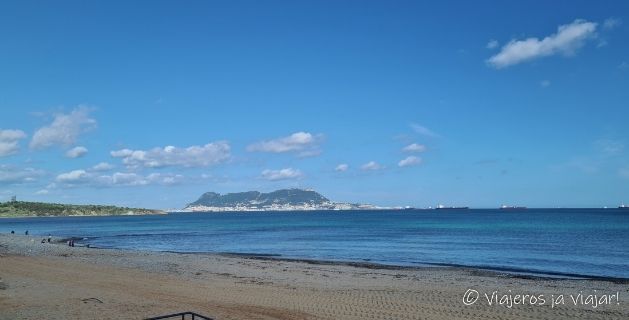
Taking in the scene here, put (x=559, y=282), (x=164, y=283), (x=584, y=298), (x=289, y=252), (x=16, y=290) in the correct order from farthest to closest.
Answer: (x=289, y=252) < (x=559, y=282) < (x=164, y=283) < (x=584, y=298) < (x=16, y=290)

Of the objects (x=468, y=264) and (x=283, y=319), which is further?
(x=468, y=264)

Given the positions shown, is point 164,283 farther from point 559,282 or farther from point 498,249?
point 498,249

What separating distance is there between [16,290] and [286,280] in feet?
40.6

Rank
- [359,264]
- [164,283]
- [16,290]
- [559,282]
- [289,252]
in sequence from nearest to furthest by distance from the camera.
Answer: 1. [16,290]
2. [164,283]
3. [559,282]
4. [359,264]
5. [289,252]

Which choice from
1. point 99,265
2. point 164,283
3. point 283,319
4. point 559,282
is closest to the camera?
point 283,319

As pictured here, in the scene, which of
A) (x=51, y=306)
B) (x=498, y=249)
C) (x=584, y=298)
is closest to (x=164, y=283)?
(x=51, y=306)

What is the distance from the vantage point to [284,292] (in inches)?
842

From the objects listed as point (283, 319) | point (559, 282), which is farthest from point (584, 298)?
point (283, 319)

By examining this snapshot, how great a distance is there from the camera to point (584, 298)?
68.0 ft

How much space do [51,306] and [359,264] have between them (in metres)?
22.2

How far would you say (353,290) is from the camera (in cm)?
2212

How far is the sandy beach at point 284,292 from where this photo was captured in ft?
53.6

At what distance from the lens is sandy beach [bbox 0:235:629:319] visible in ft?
53.6

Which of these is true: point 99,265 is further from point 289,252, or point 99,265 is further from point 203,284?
point 289,252
